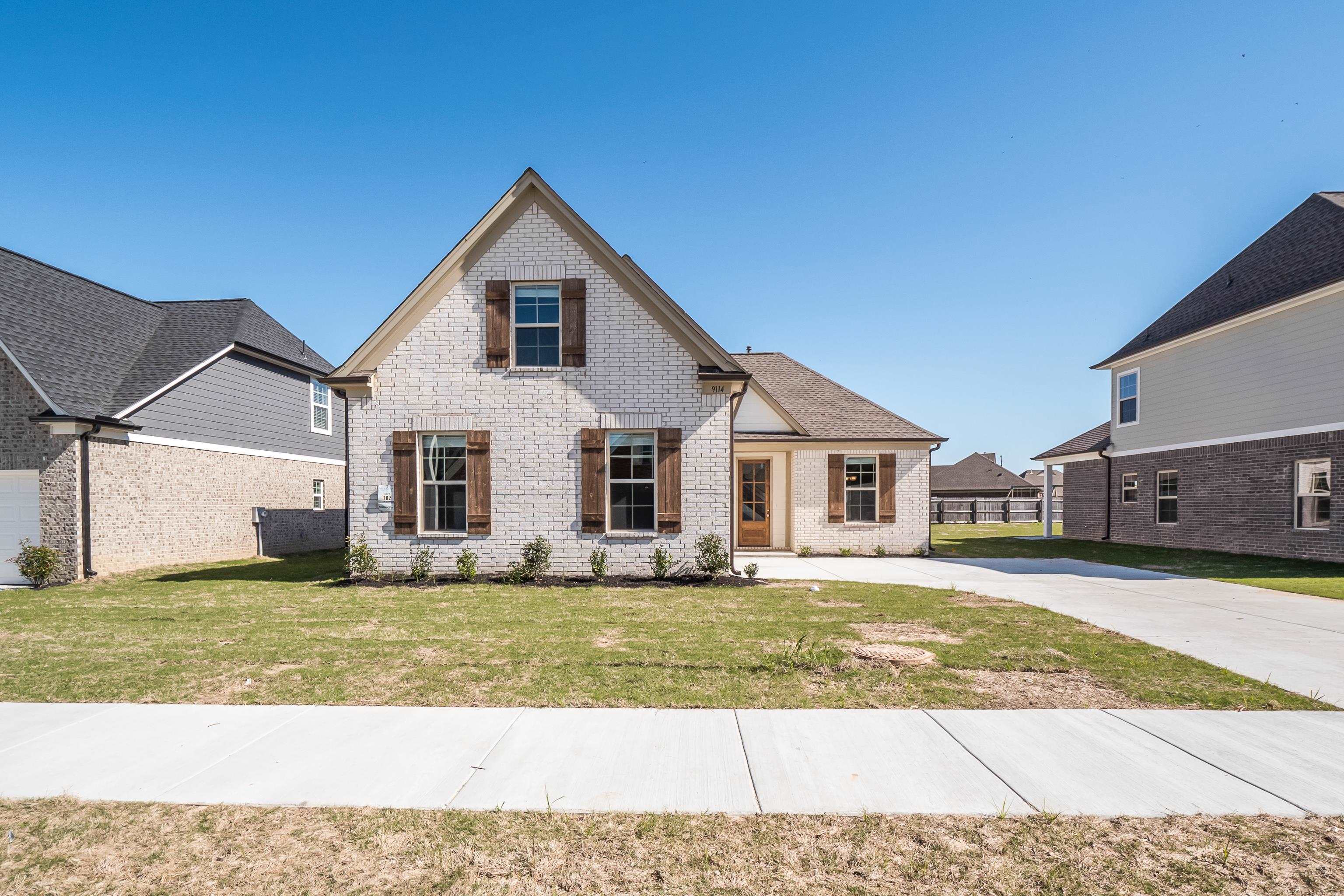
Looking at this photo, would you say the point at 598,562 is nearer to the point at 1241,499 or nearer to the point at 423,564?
the point at 423,564

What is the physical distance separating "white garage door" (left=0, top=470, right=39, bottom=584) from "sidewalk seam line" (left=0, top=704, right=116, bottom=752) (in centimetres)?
1136

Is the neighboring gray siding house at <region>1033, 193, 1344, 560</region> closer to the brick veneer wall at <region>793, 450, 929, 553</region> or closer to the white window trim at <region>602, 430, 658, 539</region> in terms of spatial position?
the brick veneer wall at <region>793, 450, 929, 553</region>

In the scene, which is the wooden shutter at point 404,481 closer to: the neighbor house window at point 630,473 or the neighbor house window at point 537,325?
the neighbor house window at point 537,325

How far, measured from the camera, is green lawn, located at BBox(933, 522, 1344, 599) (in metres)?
11.9

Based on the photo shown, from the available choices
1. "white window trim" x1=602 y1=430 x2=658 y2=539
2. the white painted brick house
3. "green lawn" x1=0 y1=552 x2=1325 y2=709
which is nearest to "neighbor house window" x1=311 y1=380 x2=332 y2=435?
the white painted brick house

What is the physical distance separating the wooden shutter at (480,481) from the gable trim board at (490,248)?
7.93 ft

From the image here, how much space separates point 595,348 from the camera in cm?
1212

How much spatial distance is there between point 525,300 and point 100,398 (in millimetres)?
9587

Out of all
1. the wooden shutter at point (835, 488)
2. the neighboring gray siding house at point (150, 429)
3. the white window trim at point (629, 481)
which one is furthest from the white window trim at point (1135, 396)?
the neighboring gray siding house at point (150, 429)

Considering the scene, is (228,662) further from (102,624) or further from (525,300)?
(525,300)

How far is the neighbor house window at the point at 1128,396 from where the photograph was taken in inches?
822

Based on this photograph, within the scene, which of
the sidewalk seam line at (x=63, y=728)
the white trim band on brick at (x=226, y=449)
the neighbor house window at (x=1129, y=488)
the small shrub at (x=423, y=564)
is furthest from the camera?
the neighbor house window at (x=1129, y=488)

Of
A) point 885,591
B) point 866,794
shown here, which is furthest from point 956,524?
point 866,794

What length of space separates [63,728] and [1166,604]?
12.8 metres
